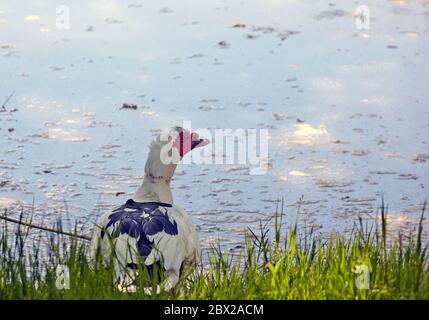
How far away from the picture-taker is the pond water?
8188 millimetres

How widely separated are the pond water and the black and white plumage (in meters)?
1.40

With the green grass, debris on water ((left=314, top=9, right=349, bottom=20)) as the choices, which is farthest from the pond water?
the green grass

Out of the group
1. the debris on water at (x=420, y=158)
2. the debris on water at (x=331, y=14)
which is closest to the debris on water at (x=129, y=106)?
the debris on water at (x=420, y=158)

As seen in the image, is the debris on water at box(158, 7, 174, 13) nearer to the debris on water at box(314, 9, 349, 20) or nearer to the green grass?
the debris on water at box(314, 9, 349, 20)

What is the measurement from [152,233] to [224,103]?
14.7ft

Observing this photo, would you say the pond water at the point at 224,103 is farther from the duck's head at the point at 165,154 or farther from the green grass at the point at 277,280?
the green grass at the point at 277,280

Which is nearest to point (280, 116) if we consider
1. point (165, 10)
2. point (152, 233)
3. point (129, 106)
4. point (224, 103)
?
point (224, 103)

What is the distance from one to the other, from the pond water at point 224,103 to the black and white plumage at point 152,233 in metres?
1.40

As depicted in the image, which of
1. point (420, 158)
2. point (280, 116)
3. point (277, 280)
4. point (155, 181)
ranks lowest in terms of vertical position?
point (277, 280)

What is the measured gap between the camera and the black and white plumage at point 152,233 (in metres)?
5.37

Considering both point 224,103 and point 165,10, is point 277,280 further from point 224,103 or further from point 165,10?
point 165,10

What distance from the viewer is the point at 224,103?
32.4 ft
